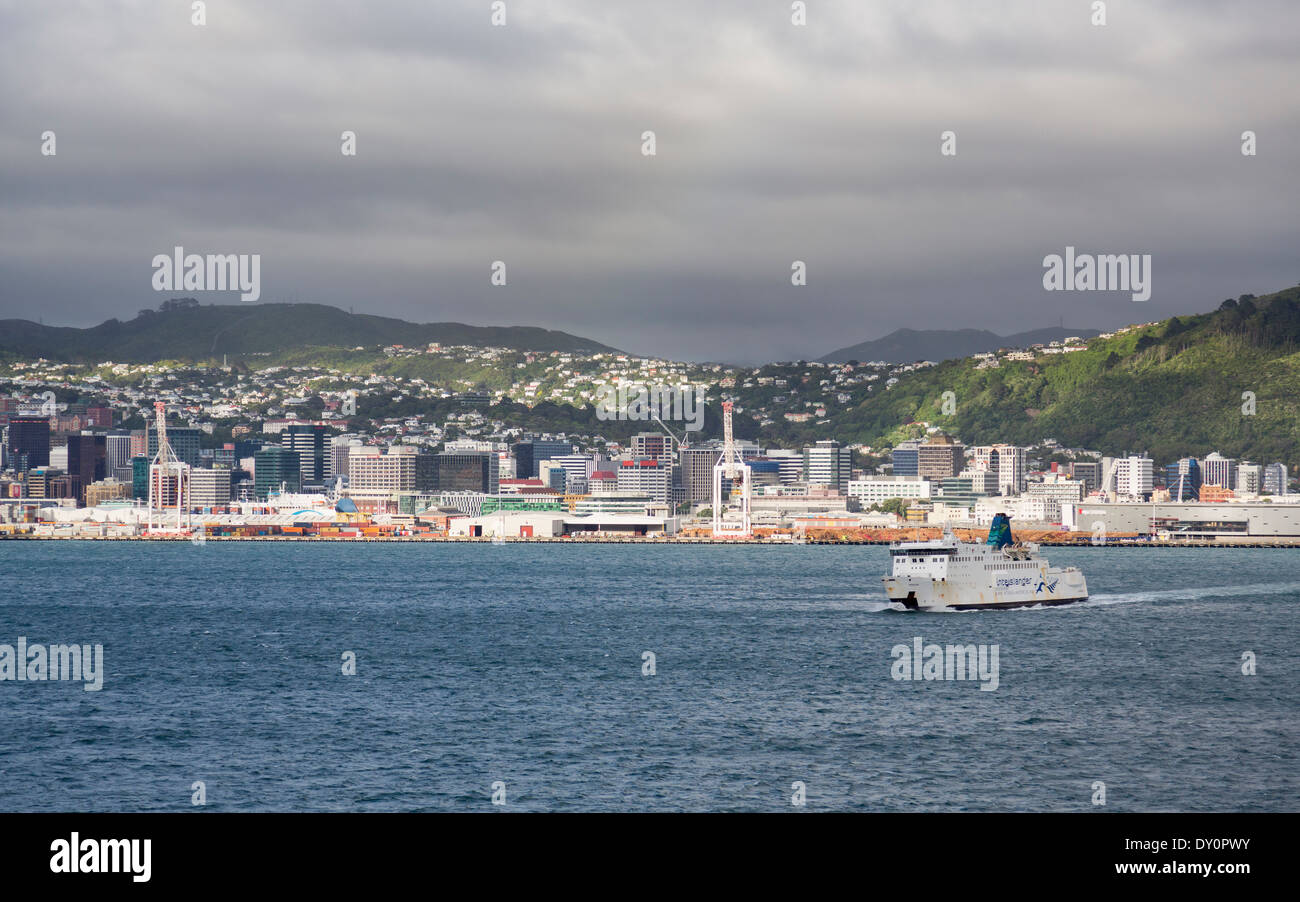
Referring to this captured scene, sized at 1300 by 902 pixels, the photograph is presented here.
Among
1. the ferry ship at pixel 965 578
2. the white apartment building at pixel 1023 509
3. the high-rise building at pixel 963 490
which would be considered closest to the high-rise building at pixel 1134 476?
the high-rise building at pixel 963 490

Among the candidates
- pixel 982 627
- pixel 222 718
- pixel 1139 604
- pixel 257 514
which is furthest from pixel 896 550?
pixel 257 514

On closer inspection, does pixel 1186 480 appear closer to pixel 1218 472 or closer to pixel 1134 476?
pixel 1218 472

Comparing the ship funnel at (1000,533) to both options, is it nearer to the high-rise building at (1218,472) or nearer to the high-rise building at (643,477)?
the high-rise building at (643,477)

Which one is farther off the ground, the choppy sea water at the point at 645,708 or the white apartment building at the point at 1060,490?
the white apartment building at the point at 1060,490

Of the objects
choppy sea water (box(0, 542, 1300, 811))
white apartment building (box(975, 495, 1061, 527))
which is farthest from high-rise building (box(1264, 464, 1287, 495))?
choppy sea water (box(0, 542, 1300, 811))

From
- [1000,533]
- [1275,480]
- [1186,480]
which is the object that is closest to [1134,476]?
[1186,480]

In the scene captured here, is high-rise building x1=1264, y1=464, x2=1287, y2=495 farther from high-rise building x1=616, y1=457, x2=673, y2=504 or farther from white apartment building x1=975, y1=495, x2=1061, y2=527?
high-rise building x1=616, y1=457, x2=673, y2=504

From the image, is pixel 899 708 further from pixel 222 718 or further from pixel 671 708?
pixel 222 718
